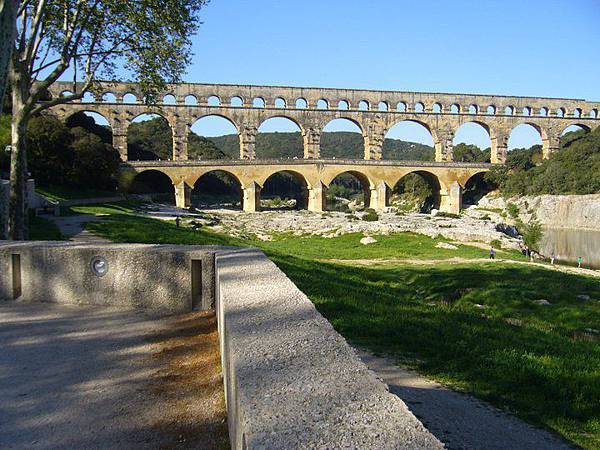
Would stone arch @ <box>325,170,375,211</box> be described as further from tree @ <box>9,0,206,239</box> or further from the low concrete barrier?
the low concrete barrier

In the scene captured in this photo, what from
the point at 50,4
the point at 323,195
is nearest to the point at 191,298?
the point at 50,4

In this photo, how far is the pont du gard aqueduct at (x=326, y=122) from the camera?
47.7 metres

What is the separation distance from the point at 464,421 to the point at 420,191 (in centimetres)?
6392

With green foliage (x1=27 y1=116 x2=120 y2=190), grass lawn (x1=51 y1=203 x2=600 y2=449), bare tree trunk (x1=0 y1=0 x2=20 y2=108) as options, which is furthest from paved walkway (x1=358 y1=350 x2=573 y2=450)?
green foliage (x1=27 y1=116 x2=120 y2=190)

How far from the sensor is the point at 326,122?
52.9 m

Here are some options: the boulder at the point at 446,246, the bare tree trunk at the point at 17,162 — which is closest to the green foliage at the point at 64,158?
the bare tree trunk at the point at 17,162

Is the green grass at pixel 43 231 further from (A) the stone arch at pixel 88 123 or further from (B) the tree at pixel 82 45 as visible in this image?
(A) the stone arch at pixel 88 123

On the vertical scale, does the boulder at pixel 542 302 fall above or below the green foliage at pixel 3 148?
below

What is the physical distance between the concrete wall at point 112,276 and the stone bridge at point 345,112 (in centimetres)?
4327

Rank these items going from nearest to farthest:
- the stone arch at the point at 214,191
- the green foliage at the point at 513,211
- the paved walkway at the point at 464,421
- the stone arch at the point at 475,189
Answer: the paved walkway at the point at 464,421 → the green foliage at the point at 513,211 → the stone arch at the point at 475,189 → the stone arch at the point at 214,191

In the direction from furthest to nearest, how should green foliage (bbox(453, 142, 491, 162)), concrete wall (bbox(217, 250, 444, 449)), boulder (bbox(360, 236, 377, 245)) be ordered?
green foliage (bbox(453, 142, 491, 162))
boulder (bbox(360, 236, 377, 245))
concrete wall (bbox(217, 250, 444, 449))

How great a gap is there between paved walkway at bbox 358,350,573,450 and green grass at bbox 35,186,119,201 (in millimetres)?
26151

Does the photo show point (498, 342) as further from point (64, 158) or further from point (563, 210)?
point (563, 210)

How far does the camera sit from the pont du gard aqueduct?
47.7m
